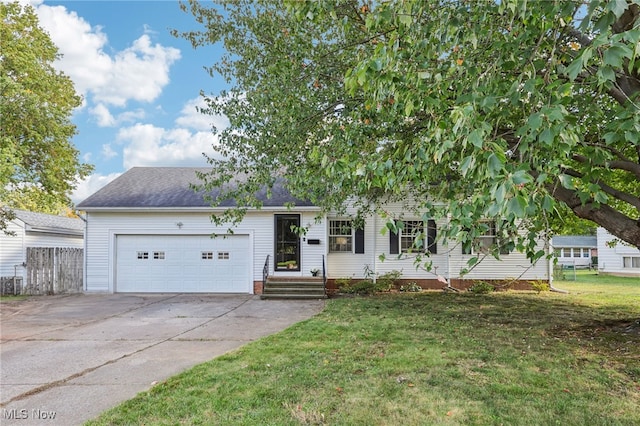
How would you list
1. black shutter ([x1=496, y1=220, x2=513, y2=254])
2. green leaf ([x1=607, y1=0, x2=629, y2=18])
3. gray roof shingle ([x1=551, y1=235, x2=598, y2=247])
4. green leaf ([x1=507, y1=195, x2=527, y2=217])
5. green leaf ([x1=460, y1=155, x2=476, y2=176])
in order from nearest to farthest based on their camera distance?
green leaf ([x1=507, y1=195, x2=527, y2=217]) < green leaf ([x1=607, y1=0, x2=629, y2=18]) < green leaf ([x1=460, y1=155, x2=476, y2=176]) < black shutter ([x1=496, y1=220, x2=513, y2=254]) < gray roof shingle ([x1=551, y1=235, x2=598, y2=247])

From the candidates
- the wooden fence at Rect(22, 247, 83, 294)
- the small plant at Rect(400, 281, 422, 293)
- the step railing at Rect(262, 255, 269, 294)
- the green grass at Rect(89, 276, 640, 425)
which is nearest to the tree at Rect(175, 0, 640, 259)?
the green grass at Rect(89, 276, 640, 425)

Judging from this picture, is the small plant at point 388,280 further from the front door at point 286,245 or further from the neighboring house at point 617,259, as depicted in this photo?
the neighboring house at point 617,259

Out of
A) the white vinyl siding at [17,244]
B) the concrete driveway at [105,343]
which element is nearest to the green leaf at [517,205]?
the concrete driveway at [105,343]

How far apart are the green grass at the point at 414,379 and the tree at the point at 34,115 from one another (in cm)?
1181

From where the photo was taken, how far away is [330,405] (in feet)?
11.8

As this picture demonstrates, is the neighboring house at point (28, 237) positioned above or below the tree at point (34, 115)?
below

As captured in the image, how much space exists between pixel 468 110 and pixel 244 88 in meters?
5.37

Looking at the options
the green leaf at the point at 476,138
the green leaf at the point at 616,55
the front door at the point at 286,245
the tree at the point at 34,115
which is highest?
the tree at the point at 34,115

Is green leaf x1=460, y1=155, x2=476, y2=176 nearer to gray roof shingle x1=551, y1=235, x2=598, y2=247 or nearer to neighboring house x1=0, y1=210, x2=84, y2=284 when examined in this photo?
neighboring house x1=0, y1=210, x2=84, y2=284

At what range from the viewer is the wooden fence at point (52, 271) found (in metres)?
12.8

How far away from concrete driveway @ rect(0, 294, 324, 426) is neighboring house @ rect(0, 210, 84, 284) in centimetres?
578

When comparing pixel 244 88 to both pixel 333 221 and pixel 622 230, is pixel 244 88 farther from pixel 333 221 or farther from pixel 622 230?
pixel 333 221

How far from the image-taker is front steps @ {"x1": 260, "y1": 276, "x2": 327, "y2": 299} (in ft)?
37.8

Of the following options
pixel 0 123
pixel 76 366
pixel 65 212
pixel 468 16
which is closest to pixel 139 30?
pixel 0 123
